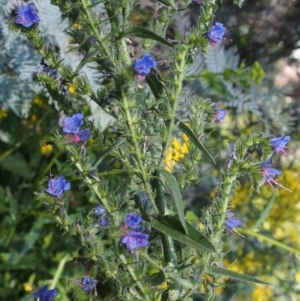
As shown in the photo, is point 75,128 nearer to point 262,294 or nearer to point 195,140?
point 195,140

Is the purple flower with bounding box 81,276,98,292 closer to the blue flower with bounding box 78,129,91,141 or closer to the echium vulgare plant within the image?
the echium vulgare plant

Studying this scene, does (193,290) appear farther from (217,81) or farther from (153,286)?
(217,81)

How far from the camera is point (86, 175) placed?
521mm

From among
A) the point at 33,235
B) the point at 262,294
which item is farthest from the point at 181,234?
the point at 262,294

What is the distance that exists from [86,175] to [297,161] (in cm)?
95

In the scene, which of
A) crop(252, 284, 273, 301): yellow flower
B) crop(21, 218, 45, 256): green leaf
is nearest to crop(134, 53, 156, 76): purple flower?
crop(21, 218, 45, 256): green leaf

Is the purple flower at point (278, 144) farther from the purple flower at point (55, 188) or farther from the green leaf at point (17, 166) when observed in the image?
the green leaf at point (17, 166)

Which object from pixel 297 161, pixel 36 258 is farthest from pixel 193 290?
pixel 297 161

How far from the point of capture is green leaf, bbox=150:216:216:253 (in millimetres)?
487

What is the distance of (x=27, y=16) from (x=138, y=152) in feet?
0.47

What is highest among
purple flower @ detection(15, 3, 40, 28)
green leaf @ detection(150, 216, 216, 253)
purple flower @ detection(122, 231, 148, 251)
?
purple flower @ detection(15, 3, 40, 28)

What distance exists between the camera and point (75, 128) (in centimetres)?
50

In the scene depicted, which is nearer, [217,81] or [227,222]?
[227,222]

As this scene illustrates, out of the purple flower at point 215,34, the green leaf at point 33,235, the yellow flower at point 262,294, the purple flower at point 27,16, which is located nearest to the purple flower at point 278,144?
the purple flower at point 215,34
